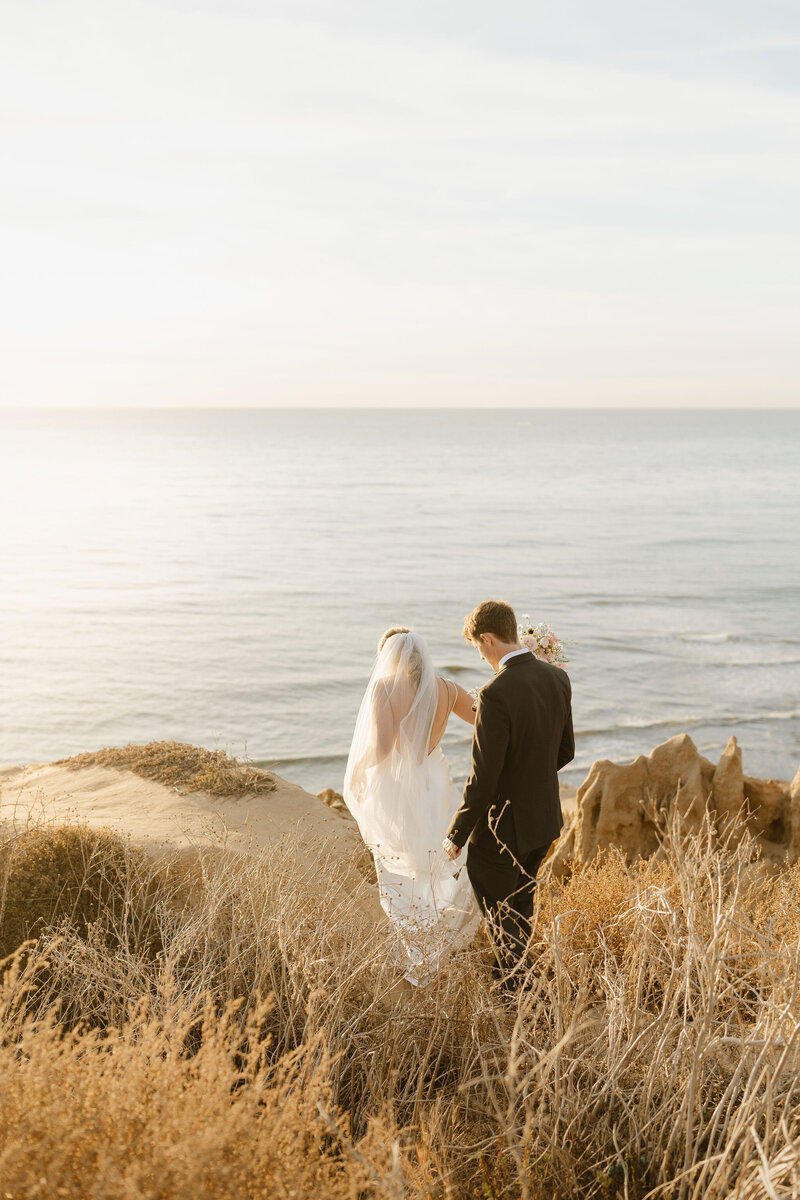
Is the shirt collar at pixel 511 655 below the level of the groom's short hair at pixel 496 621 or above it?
below

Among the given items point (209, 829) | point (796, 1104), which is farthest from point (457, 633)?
point (796, 1104)

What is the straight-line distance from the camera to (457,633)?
22922 millimetres

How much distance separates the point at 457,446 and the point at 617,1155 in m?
123

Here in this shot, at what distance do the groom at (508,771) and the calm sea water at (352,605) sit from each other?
8.80m

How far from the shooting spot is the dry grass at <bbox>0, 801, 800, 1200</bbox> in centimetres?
255

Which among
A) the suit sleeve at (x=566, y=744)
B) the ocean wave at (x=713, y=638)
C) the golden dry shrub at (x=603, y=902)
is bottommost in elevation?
the ocean wave at (x=713, y=638)

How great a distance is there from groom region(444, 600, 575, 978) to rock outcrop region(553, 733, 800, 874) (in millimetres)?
3170

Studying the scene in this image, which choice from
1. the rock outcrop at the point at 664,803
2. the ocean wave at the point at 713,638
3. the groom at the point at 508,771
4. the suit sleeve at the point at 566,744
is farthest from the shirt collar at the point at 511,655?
the ocean wave at the point at 713,638

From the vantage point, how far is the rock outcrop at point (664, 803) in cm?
839

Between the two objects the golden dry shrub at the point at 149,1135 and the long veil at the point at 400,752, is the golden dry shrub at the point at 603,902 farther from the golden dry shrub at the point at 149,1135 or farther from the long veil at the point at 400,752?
the golden dry shrub at the point at 149,1135

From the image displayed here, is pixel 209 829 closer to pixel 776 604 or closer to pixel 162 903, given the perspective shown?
pixel 162 903

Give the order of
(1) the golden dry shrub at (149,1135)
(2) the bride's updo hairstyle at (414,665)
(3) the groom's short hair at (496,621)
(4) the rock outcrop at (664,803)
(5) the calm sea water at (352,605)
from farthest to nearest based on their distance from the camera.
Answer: (5) the calm sea water at (352,605)
(4) the rock outcrop at (664,803)
(2) the bride's updo hairstyle at (414,665)
(3) the groom's short hair at (496,621)
(1) the golden dry shrub at (149,1135)

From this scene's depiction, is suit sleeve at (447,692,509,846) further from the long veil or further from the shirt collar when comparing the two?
the long veil

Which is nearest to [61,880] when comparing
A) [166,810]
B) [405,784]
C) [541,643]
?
[405,784]
